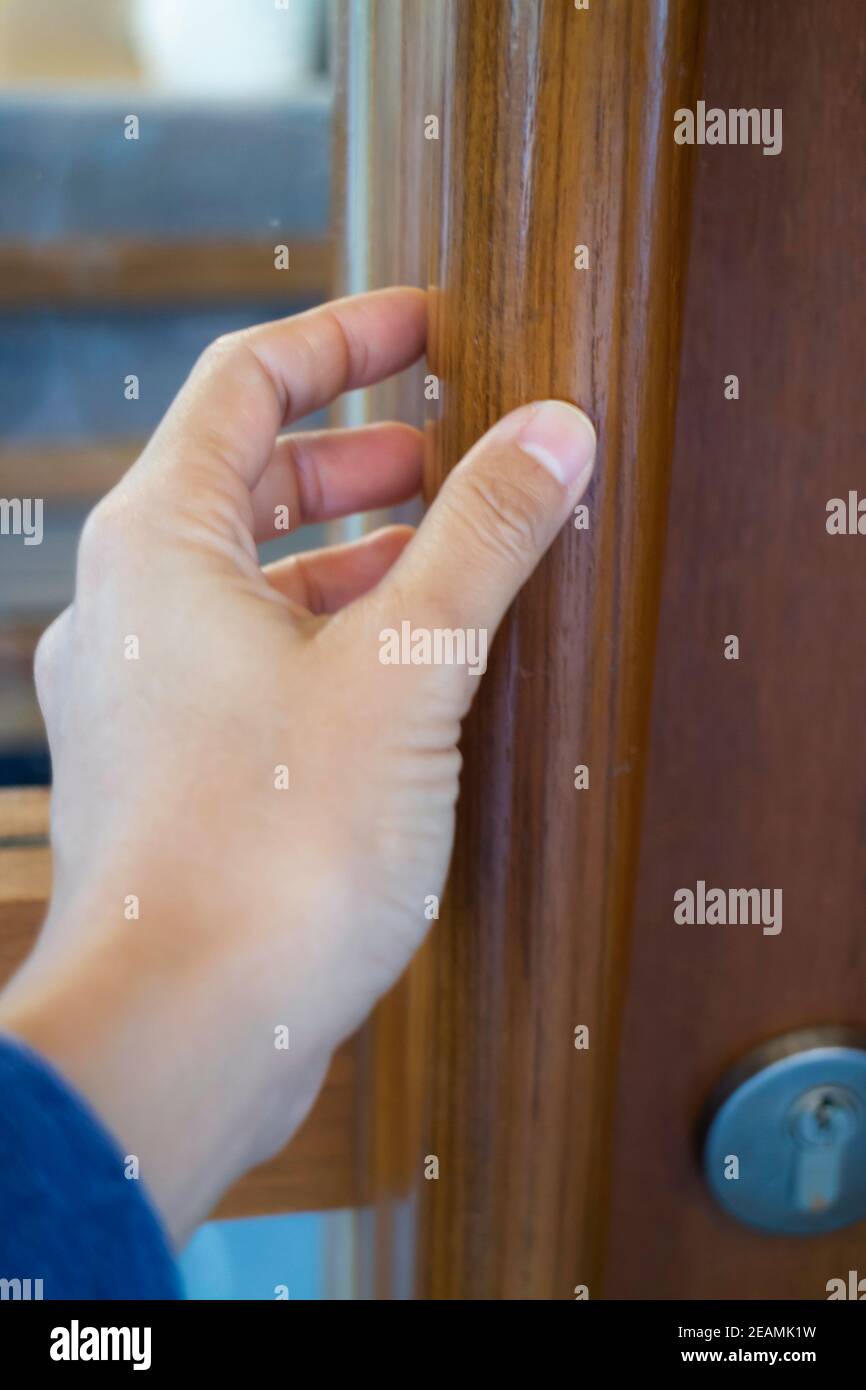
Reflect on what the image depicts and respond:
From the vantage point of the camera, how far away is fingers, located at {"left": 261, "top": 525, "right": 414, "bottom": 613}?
0.67 meters

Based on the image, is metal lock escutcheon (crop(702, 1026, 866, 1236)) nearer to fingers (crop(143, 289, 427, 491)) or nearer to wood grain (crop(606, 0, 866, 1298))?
wood grain (crop(606, 0, 866, 1298))

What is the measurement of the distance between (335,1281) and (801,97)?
72 cm

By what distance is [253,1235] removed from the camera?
82cm

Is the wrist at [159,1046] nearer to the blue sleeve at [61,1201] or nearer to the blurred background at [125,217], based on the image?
the blue sleeve at [61,1201]

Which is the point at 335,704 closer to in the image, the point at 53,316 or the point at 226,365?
the point at 226,365

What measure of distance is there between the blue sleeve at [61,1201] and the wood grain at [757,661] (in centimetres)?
25

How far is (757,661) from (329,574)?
24cm

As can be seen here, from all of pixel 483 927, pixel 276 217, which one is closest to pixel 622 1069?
pixel 483 927

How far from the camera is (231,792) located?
0.49 m

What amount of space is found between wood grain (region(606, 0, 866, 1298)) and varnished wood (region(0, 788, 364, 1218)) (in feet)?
0.57

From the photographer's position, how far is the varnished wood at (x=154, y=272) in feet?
2.14

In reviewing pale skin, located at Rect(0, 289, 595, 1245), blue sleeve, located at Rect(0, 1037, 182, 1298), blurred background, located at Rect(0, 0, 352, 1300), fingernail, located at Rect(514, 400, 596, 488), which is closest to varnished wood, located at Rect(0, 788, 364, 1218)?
blurred background, located at Rect(0, 0, 352, 1300)

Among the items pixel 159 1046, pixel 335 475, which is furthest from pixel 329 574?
pixel 159 1046

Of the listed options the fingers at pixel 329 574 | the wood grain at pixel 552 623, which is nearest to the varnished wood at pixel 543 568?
the wood grain at pixel 552 623
